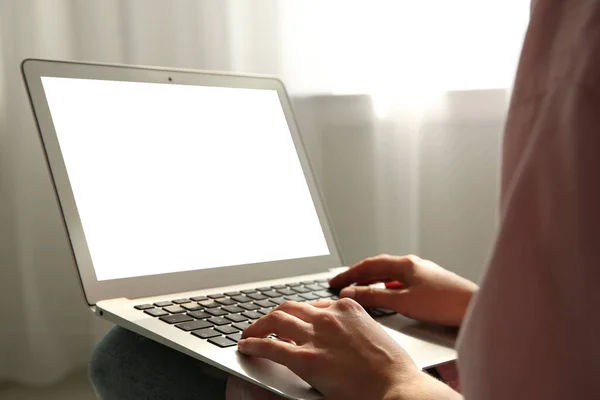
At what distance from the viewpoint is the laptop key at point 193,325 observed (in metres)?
0.59

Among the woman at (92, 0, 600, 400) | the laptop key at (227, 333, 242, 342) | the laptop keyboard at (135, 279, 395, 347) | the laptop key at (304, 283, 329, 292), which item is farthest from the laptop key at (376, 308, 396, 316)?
the woman at (92, 0, 600, 400)

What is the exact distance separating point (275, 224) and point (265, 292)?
15cm

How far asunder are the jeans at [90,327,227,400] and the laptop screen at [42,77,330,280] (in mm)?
84

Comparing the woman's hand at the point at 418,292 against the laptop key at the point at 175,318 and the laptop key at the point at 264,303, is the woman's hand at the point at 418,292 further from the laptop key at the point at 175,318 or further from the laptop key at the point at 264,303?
the laptop key at the point at 175,318

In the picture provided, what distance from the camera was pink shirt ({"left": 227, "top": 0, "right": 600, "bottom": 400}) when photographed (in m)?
0.26

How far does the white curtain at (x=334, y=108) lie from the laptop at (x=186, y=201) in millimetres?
264

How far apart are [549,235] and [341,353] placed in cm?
25

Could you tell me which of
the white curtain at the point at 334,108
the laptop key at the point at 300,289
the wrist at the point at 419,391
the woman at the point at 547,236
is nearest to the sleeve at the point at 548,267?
the woman at the point at 547,236

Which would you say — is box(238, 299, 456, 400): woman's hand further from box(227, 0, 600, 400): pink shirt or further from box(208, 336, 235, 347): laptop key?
box(227, 0, 600, 400): pink shirt

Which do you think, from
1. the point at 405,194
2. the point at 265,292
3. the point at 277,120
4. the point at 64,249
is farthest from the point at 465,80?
the point at 64,249

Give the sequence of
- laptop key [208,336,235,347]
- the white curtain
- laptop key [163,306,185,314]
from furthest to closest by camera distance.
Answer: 1. the white curtain
2. laptop key [163,306,185,314]
3. laptop key [208,336,235,347]

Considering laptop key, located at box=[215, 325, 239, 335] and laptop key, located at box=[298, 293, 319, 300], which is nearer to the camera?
laptop key, located at box=[215, 325, 239, 335]

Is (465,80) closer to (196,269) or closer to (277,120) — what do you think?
(277,120)

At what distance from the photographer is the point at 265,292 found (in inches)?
30.4
